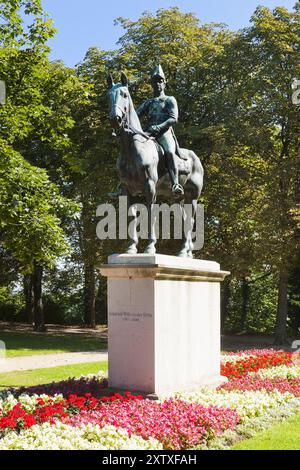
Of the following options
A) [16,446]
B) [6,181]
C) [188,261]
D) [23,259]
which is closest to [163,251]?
[23,259]

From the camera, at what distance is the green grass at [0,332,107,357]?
843 inches

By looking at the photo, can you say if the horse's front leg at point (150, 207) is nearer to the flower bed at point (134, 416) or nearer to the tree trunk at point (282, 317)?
the flower bed at point (134, 416)

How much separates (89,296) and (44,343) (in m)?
11.5

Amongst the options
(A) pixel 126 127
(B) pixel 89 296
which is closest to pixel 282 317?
(B) pixel 89 296

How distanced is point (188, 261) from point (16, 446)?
198 inches

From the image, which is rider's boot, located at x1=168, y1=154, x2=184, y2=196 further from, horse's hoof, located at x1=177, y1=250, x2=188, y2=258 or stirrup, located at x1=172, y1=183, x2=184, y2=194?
horse's hoof, located at x1=177, y1=250, x2=188, y2=258

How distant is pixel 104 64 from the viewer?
27.2 m

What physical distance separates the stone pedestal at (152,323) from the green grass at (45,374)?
166 inches

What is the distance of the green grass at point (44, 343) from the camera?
21422 millimetres

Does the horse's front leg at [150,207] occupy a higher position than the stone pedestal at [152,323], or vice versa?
the horse's front leg at [150,207]

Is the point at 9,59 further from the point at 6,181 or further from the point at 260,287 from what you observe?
the point at 260,287

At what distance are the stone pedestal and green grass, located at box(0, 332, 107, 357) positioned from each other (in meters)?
10.8

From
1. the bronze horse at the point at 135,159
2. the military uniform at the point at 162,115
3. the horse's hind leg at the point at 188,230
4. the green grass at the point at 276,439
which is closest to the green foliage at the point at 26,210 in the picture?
the horse's hind leg at the point at 188,230

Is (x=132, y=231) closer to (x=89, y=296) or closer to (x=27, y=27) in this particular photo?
(x=27, y=27)
